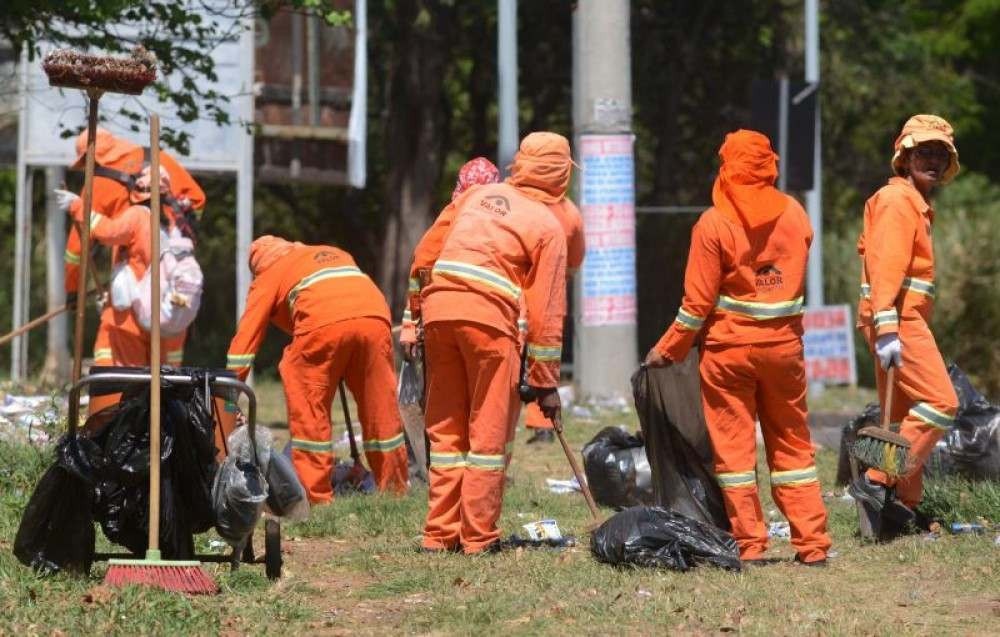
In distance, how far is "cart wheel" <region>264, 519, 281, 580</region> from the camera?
6796 millimetres

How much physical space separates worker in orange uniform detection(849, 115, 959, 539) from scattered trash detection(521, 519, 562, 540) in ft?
4.26

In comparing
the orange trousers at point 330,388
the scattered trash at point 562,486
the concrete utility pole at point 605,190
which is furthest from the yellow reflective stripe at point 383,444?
the concrete utility pole at point 605,190

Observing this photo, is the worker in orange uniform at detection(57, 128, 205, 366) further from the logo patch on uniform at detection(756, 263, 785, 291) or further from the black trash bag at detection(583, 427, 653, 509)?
the logo patch on uniform at detection(756, 263, 785, 291)

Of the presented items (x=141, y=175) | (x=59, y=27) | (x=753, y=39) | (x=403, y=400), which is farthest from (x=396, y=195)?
(x=403, y=400)

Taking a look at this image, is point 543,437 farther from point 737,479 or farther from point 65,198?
point 737,479

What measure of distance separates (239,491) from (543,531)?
6.51 feet

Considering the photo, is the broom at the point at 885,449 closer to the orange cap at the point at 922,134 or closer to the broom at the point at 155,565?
the orange cap at the point at 922,134

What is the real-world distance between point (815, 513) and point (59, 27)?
24.6 ft

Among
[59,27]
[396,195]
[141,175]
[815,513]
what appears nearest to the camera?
[815,513]

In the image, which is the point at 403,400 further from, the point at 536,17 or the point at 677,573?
the point at 536,17

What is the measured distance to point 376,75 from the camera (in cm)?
2423

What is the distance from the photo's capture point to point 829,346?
18.1m

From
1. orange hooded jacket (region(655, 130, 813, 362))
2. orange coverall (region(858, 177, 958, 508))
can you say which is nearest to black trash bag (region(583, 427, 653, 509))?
→ orange coverall (region(858, 177, 958, 508))

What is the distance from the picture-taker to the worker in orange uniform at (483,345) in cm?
754
